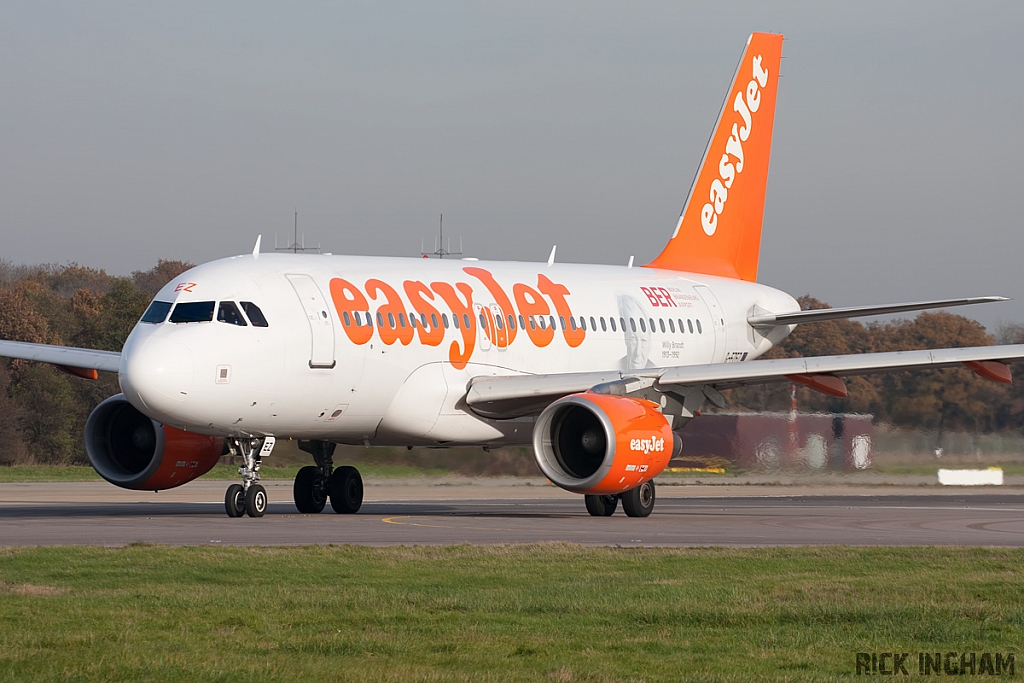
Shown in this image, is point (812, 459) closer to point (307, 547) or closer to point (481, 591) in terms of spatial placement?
point (307, 547)

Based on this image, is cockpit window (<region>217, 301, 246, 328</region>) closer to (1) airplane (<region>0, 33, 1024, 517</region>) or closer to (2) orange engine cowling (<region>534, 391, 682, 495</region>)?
(1) airplane (<region>0, 33, 1024, 517</region>)

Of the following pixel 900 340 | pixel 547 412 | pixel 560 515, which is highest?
pixel 900 340

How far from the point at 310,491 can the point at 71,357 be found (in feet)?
15.1

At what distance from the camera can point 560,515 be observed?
24328 mm

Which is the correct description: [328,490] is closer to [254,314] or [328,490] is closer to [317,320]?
[317,320]

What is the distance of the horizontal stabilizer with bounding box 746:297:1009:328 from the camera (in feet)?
88.8

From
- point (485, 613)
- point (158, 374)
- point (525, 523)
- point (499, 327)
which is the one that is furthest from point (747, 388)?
point (485, 613)

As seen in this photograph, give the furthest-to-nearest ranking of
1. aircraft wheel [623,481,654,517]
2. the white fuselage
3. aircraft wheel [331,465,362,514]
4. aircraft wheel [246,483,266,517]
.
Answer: aircraft wheel [331,465,362,514], aircraft wheel [623,481,654,517], aircraft wheel [246,483,266,517], the white fuselage

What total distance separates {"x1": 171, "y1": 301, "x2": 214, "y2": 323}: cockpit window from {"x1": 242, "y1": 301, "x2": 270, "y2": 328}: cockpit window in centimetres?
53

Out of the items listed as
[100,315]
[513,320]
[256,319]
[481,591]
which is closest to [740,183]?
[513,320]

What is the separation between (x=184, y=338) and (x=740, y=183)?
1698 cm

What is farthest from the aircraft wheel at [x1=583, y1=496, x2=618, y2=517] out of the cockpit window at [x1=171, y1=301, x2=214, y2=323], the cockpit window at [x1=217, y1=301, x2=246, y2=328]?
the cockpit window at [x1=171, y1=301, x2=214, y2=323]

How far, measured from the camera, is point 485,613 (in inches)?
433

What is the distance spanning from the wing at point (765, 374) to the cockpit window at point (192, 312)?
5060mm
